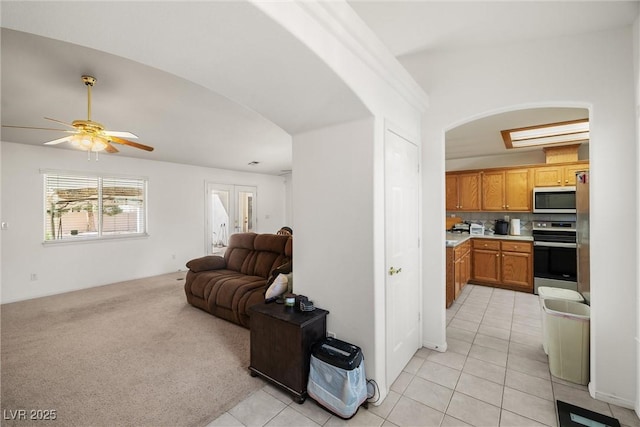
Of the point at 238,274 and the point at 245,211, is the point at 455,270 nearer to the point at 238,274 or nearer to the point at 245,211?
the point at 238,274

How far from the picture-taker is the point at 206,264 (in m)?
4.02

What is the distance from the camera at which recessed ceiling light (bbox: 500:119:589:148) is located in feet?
11.4

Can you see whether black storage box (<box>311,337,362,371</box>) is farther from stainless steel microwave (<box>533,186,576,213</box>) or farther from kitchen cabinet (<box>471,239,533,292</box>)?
stainless steel microwave (<box>533,186,576,213</box>)

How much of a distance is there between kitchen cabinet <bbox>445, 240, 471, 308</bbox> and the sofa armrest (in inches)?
130

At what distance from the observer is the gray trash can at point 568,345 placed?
2152 mm

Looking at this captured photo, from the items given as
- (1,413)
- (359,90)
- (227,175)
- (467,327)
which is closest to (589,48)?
(359,90)

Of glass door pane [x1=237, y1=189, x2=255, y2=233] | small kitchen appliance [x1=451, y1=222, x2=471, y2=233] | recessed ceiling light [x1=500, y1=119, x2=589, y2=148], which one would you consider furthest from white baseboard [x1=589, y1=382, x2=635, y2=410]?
glass door pane [x1=237, y1=189, x2=255, y2=233]

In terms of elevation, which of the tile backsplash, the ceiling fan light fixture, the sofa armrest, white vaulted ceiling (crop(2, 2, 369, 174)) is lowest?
the sofa armrest

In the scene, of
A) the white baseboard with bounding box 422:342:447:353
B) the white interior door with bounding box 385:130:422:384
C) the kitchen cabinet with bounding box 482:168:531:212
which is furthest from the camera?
the kitchen cabinet with bounding box 482:168:531:212

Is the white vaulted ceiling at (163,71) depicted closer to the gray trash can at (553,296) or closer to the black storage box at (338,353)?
the black storage box at (338,353)

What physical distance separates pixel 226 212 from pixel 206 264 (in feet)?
11.2

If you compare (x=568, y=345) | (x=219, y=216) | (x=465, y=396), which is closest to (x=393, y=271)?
(x=465, y=396)

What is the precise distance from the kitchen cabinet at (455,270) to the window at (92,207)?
5781 mm

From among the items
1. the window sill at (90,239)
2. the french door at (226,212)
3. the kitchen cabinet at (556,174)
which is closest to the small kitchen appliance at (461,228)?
the kitchen cabinet at (556,174)
